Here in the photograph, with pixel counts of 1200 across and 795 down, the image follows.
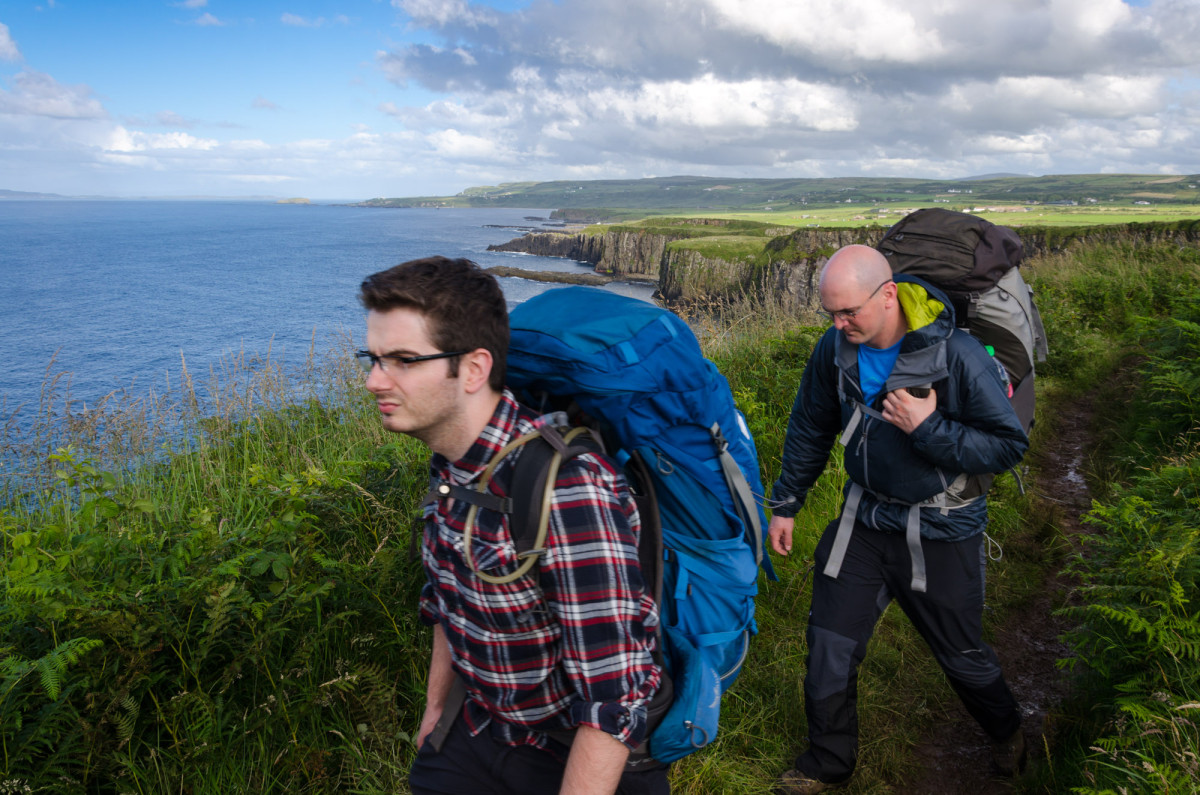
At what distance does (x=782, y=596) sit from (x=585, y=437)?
11.1ft

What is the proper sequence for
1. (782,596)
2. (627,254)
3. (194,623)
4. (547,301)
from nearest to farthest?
1. (547,301)
2. (194,623)
3. (782,596)
4. (627,254)

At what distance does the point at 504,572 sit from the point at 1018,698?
3.74 m

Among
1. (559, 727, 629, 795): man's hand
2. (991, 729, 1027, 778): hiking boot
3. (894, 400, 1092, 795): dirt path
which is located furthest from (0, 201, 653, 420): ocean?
(991, 729, 1027, 778): hiking boot

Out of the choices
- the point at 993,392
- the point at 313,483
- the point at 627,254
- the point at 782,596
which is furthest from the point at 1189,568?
the point at 627,254

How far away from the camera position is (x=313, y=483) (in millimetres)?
3758

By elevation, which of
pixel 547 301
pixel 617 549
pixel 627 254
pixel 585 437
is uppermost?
pixel 547 301

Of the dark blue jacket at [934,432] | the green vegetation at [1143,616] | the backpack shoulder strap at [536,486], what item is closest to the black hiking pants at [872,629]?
the dark blue jacket at [934,432]

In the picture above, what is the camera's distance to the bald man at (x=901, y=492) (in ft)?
9.39

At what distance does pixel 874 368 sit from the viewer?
304 centimetres

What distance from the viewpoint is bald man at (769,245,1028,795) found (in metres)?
2.86

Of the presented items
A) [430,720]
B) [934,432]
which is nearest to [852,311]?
[934,432]

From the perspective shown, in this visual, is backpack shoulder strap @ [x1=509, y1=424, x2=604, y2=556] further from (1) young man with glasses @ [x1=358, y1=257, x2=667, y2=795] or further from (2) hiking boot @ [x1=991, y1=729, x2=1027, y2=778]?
(2) hiking boot @ [x1=991, y1=729, x2=1027, y2=778]

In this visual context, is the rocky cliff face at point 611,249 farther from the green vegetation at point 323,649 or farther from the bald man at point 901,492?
the bald man at point 901,492

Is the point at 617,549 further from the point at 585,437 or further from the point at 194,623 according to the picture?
the point at 194,623
